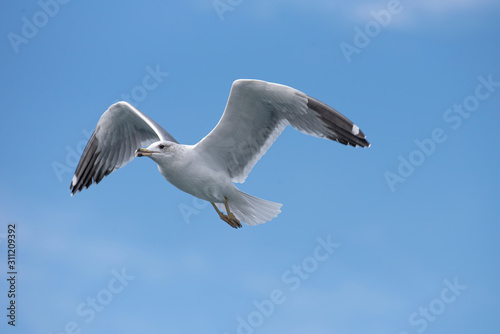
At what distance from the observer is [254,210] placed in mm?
6578

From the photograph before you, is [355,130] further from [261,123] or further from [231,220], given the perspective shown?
[231,220]

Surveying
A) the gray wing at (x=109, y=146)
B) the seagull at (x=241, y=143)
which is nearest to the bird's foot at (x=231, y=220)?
the seagull at (x=241, y=143)

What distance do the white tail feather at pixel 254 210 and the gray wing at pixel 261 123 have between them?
32cm

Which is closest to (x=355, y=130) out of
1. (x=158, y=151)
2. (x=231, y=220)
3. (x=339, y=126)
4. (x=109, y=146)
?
(x=339, y=126)

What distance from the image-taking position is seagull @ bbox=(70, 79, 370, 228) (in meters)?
5.92

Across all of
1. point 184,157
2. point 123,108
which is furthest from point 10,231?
point 184,157

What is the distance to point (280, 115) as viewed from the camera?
6.14 metres

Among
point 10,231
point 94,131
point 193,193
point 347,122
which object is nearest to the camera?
point 347,122

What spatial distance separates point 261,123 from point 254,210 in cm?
95

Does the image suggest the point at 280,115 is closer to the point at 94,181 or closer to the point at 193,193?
the point at 193,193

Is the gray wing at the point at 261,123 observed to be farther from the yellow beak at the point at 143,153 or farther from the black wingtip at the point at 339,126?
the yellow beak at the point at 143,153

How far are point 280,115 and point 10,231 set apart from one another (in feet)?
10.4

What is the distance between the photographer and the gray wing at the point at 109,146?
289 inches

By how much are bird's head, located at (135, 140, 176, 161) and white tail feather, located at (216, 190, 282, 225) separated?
86 centimetres
